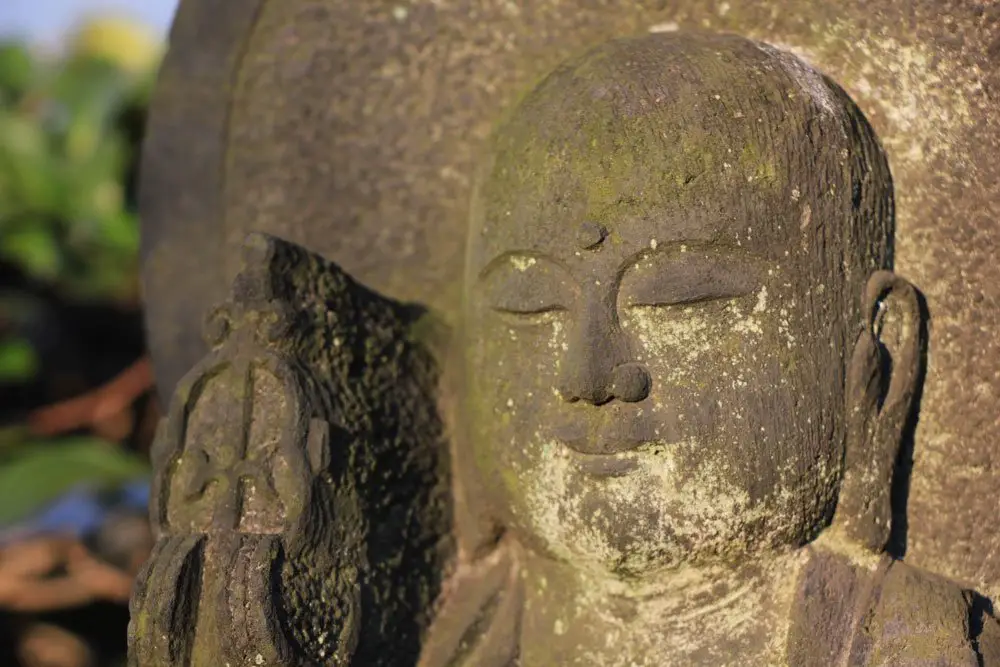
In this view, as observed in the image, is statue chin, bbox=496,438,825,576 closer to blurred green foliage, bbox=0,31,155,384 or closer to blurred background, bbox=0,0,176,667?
blurred background, bbox=0,0,176,667

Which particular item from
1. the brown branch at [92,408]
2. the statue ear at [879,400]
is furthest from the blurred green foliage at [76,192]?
the statue ear at [879,400]

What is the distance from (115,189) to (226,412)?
9.52 feet

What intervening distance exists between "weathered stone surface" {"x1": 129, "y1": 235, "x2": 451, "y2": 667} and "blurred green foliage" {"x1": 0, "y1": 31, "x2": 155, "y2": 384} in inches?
106

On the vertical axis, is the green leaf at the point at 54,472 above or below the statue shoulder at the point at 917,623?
below

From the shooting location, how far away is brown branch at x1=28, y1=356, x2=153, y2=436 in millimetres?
3359

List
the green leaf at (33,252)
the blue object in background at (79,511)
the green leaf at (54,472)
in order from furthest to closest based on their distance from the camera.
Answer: the green leaf at (33,252), the green leaf at (54,472), the blue object in background at (79,511)

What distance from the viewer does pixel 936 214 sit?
1197mm

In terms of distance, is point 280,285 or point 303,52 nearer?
point 280,285

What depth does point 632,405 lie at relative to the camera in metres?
1.09

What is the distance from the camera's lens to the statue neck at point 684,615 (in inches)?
44.4

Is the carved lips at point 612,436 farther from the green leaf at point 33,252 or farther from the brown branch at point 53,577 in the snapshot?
the green leaf at point 33,252

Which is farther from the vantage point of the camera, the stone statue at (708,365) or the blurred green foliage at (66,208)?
the blurred green foliage at (66,208)

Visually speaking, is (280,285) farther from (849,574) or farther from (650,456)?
(849,574)

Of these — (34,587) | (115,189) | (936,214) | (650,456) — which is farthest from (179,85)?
(115,189)
